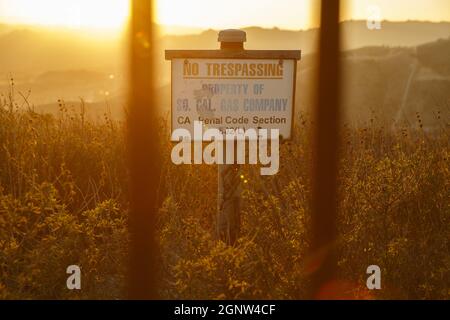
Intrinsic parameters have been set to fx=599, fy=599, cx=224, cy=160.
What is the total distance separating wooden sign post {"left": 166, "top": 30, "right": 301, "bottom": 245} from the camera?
4.40m

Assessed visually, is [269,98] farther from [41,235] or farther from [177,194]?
[41,235]

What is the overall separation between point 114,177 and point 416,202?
2.70 m

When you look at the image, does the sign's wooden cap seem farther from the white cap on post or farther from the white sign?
the white sign

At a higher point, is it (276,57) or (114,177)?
(276,57)

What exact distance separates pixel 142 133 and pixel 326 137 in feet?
3.49

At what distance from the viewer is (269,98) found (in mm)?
4512

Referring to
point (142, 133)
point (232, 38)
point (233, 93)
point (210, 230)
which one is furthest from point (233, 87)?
point (210, 230)

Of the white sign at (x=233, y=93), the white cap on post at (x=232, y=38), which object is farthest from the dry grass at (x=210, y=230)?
the white cap on post at (x=232, y=38)

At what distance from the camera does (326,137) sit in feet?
11.2

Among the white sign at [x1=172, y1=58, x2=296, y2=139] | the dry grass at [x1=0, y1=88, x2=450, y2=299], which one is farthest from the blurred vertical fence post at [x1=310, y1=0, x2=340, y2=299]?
the white sign at [x1=172, y1=58, x2=296, y2=139]

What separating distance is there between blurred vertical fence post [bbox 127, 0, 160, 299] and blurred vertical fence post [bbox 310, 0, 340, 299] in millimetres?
959

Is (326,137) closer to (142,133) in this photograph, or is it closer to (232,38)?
(142,133)

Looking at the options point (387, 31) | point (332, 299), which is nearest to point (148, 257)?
point (332, 299)

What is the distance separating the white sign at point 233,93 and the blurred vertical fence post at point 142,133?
2.99 ft
